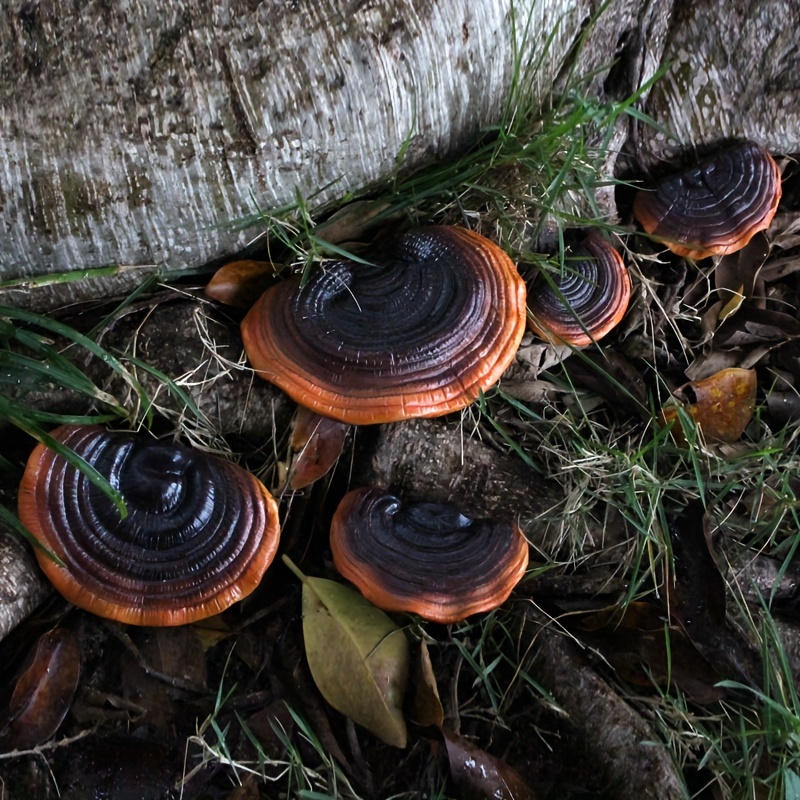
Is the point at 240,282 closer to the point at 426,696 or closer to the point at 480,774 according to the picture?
the point at 426,696

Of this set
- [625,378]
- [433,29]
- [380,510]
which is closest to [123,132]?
[433,29]

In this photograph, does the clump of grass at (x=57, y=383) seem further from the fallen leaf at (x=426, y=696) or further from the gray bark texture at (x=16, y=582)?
the fallen leaf at (x=426, y=696)

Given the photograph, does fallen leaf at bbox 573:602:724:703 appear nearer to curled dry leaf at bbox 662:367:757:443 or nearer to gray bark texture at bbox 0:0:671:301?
curled dry leaf at bbox 662:367:757:443

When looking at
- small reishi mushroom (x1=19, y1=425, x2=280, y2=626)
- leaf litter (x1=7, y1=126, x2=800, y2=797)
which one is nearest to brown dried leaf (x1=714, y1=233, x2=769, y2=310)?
leaf litter (x1=7, y1=126, x2=800, y2=797)

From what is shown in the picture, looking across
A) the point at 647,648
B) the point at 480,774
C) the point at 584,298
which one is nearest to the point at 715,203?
the point at 584,298

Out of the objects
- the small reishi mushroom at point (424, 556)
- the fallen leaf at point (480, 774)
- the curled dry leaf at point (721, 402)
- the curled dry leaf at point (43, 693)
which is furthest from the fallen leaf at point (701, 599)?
the curled dry leaf at point (43, 693)
